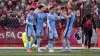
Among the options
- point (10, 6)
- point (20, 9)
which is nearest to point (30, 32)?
point (20, 9)

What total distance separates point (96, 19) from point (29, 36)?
6654 millimetres

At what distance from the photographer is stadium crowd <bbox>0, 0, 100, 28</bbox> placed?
2486 cm

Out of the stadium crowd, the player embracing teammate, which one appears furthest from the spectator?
the player embracing teammate

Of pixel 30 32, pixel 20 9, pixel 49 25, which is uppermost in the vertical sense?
pixel 20 9

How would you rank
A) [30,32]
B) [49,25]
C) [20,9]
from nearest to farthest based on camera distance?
[49,25] → [30,32] → [20,9]

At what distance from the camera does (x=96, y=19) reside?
24844 mm

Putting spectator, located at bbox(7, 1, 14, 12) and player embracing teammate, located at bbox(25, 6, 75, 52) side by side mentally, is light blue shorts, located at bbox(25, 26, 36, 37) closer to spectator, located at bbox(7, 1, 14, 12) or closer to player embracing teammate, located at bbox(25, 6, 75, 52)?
player embracing teammate, located at bbox(25, 6, 75, 52)

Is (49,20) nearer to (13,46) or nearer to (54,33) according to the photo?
(54,33)

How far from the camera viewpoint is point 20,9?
26.2 metres

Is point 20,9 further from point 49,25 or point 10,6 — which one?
point 49,25

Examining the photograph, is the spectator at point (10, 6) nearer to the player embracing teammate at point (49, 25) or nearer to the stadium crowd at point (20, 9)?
the stadium crowd at point (20, 9)

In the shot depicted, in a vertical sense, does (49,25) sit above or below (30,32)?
above

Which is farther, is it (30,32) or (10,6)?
(10,6)

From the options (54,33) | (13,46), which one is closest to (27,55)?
(54,33)
